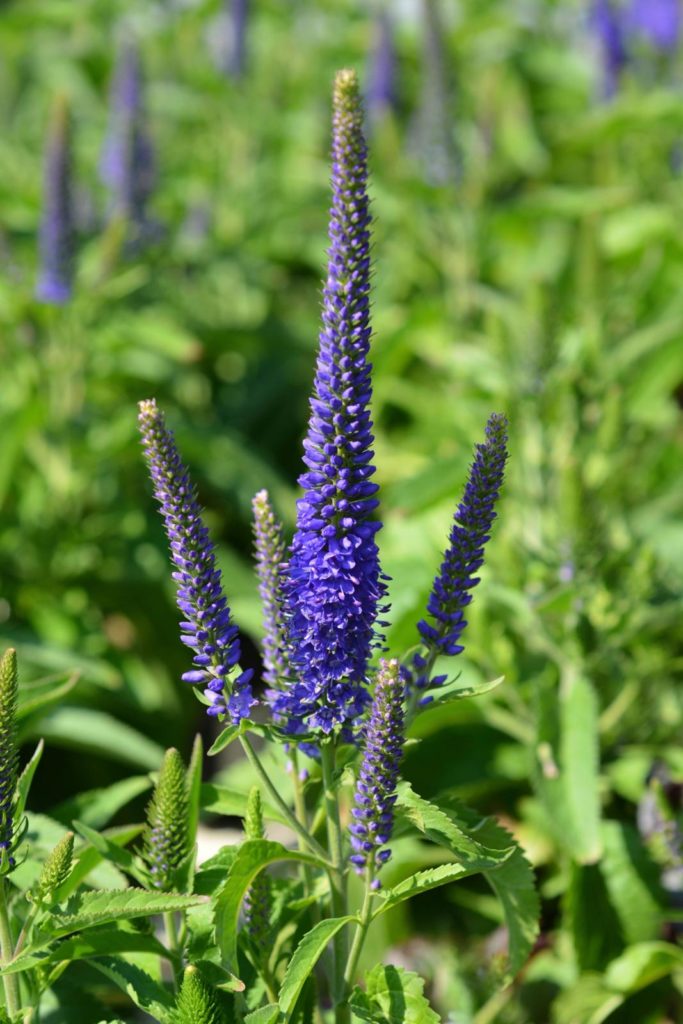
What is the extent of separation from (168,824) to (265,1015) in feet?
1.16

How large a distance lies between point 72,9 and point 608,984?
20.4ft

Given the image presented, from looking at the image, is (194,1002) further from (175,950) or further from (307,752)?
(307,752)

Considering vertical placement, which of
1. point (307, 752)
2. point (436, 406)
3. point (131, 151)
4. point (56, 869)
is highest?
point (131, 151)

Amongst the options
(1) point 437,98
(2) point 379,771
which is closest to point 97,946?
(2) point 379,771

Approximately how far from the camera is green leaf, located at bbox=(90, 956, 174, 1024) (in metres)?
2.00

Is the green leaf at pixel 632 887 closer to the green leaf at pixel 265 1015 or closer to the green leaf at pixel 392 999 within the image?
the green leaf at pixel 392 999

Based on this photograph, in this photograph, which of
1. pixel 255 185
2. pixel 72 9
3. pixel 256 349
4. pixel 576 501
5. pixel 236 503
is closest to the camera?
pixel 576 501

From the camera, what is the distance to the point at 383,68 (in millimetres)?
5875

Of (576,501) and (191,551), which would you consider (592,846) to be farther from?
(191,551)

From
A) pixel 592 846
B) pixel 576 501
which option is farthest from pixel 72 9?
pixel 592 846

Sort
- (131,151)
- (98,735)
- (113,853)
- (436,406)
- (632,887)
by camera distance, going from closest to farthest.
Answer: (113,853)
(632,887)
(98,735)
(436,406)
(131,151)

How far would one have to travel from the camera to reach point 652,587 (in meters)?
3.18

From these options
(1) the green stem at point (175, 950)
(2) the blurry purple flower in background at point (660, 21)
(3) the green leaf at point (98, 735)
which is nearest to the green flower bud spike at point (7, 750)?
(1) the green stem at point (175, 950)

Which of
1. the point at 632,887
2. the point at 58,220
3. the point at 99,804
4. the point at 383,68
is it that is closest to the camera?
the point at 99,804
